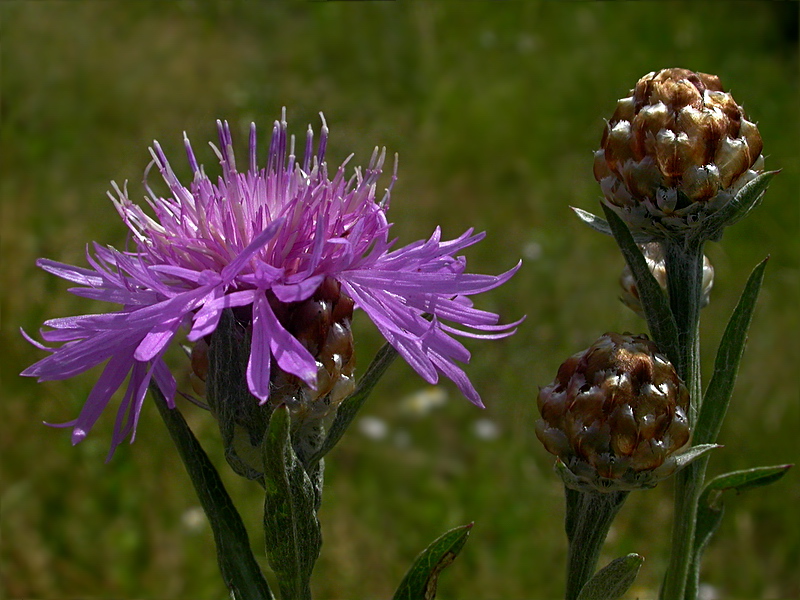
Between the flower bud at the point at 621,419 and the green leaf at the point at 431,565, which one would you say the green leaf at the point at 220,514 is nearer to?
the green leaf at the point at 431,565

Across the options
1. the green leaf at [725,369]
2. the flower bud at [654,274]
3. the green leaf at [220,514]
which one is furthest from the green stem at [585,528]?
the green leaf at [220,514]

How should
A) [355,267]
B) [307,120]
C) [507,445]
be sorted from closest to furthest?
[355,267]
[507,445]
[307,120]

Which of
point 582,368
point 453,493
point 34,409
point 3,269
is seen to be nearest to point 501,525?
point 453,493

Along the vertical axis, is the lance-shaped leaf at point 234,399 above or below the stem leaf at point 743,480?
above

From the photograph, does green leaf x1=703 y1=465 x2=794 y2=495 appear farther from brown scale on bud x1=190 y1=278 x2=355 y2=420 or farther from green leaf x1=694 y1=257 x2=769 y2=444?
brown scale on bud x1=190 y1=278 x2=355 y2=420

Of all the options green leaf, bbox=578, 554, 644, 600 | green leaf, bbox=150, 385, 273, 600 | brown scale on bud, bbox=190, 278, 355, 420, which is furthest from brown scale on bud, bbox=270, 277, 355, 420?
green leaf, bbox=578, 554, 644, 600

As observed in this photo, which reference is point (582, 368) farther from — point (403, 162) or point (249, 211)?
point (403, 162)

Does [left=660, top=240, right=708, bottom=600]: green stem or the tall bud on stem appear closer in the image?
the tall bud on stem
